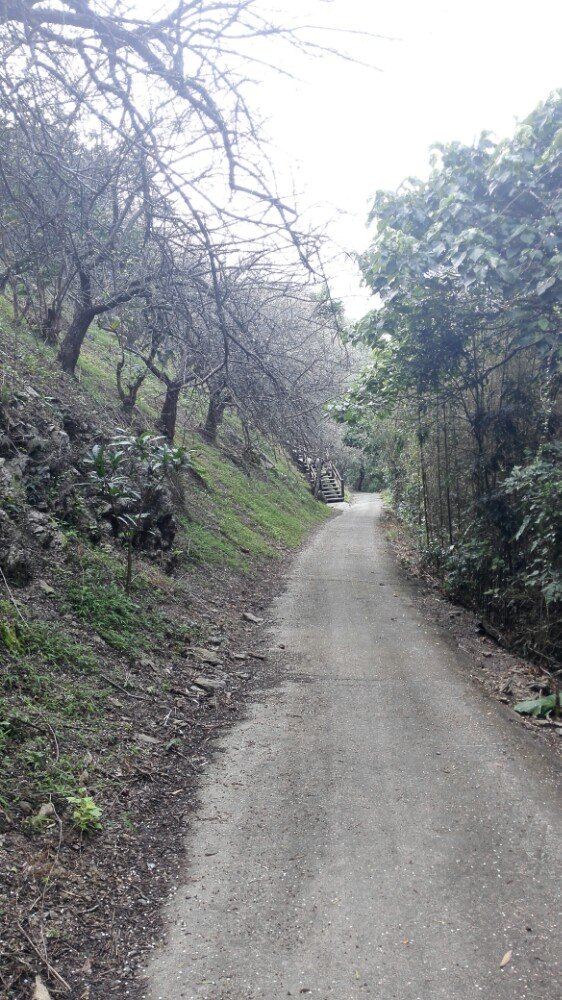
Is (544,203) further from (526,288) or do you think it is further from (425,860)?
(425,860)

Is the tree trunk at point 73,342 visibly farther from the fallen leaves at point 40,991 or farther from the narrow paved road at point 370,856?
the fallen leaves at point 40,991

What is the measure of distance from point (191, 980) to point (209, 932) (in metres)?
0.30

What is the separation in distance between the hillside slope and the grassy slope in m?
0.02

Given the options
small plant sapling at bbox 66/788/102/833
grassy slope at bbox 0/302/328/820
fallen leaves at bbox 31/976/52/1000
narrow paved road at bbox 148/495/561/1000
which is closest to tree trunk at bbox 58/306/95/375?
grassy slope at bbox 0/302/328/820

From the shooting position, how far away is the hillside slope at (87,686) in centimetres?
303

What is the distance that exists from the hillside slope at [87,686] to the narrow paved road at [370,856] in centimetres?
29

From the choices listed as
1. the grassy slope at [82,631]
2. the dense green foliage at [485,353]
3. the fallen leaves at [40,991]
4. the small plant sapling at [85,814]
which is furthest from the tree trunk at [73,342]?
the fallen leaves at [40,991]

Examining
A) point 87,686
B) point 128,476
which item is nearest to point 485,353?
point 128,476

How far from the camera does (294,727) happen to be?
5.49 metres

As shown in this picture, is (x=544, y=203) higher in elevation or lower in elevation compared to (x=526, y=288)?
higher

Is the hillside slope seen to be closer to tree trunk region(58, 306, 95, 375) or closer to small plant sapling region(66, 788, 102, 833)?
small plant sapling region(66, 788, 102, 833)

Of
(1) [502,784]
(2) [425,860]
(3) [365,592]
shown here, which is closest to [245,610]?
(3) [365,592]

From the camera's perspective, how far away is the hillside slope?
9.95 feet

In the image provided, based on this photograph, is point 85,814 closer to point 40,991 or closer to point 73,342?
point 40,991
